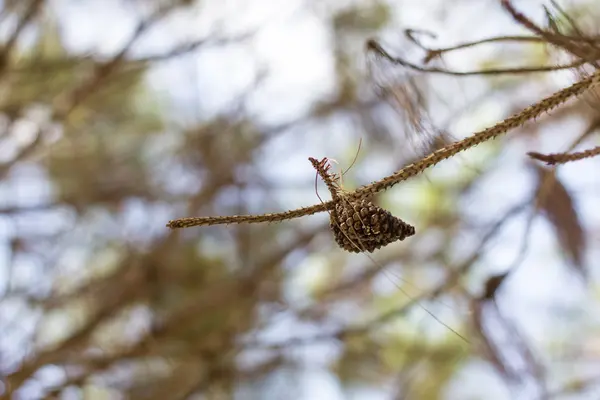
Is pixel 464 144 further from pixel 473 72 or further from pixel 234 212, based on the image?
pixel 234 212

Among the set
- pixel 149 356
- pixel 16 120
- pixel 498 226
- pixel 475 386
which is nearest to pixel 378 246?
pixel 498 226

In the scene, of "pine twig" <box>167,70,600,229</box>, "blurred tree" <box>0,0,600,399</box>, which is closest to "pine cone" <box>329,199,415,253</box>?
"pine twig" <box>167,70,600,229</box>

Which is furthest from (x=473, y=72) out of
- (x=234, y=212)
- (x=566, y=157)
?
(x=234, y=212)

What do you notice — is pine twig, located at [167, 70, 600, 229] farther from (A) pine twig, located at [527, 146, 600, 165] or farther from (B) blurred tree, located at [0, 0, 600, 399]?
(B) blurred tree, located at [0, 0, 600, 399]

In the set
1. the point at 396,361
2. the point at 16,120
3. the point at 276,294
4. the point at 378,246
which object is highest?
the point at 16,120

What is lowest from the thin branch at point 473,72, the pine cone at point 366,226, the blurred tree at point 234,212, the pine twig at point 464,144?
the pine cone at point 366,226

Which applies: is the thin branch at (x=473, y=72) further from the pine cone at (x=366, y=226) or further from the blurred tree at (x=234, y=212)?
the blurred tree at (x=234, y=212)

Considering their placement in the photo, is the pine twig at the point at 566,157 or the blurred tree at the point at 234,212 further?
the blurred tree at the point at 234,212

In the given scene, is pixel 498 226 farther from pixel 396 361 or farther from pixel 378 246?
pixel 396 361

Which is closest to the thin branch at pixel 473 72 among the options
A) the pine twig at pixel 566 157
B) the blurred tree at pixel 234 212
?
the pine twig at pixel 566 157
